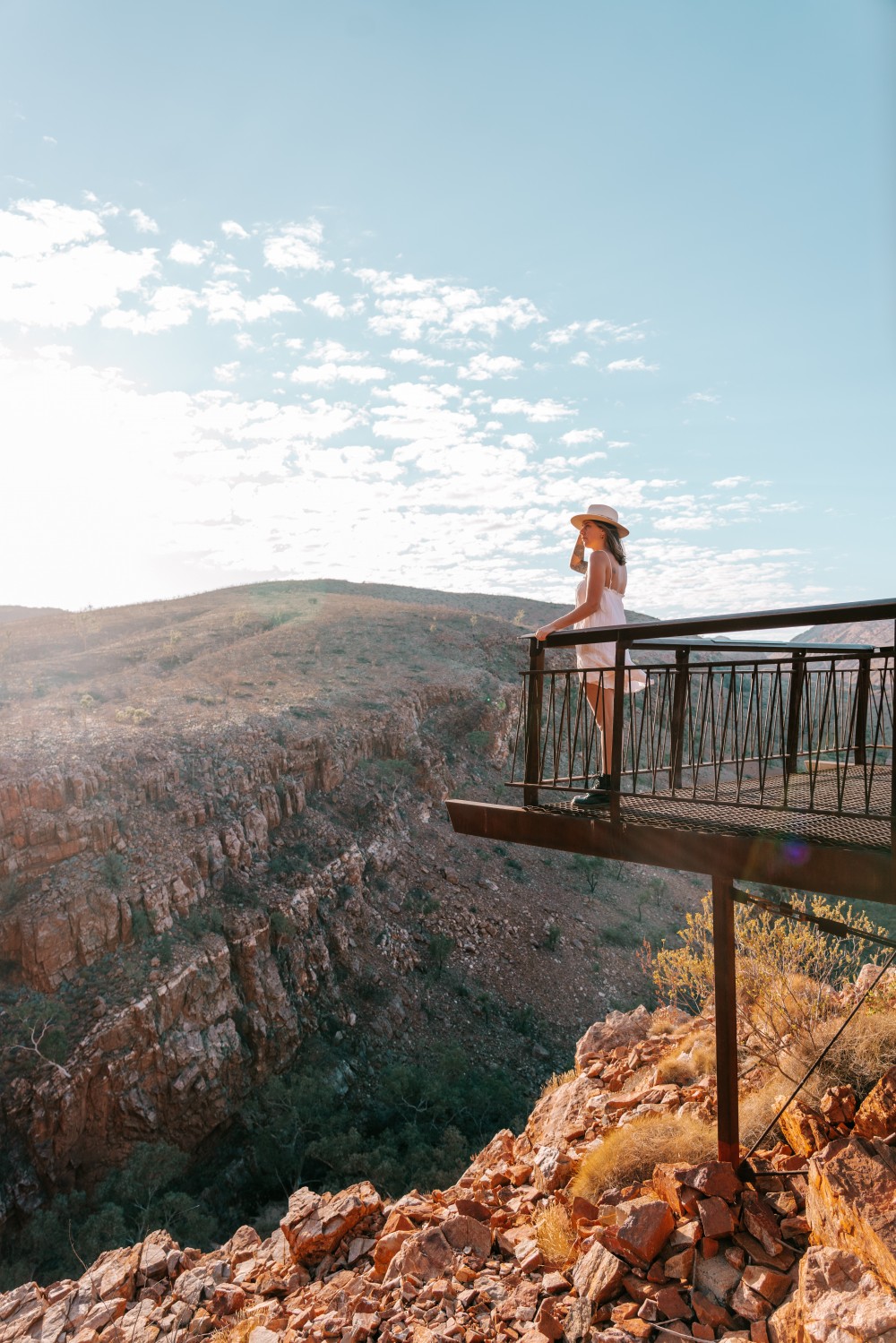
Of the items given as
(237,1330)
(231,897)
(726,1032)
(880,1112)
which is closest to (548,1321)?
(726,1032)

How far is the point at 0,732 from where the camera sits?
15406 mm

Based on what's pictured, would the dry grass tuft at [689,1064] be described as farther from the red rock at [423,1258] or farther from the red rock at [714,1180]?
the red rock at [423,1258]

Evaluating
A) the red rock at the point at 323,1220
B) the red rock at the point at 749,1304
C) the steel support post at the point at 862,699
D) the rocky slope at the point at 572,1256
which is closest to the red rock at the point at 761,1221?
the rocky slope at the point at 572,1256

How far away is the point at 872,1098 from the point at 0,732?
16728mm

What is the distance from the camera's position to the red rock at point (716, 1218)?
12.4ft

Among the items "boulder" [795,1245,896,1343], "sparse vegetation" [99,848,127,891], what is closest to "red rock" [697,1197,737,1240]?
"boulder" [795,1245,896,1343]

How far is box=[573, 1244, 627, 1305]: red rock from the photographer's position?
374 centimetres

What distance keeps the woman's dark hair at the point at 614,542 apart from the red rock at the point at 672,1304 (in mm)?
3997

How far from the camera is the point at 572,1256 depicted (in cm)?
424

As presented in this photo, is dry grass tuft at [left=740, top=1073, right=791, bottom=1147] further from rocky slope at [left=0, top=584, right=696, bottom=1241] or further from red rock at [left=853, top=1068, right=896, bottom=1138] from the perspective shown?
rocky slope at [left=0, top=584, right=696, bottom=1241]

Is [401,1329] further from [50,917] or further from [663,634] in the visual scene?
[50,917]

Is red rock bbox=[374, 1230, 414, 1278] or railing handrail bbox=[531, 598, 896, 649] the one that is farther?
red rock bbox=[374, 1230, 414, 1278]

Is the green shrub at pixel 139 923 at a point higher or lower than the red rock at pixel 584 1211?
lower

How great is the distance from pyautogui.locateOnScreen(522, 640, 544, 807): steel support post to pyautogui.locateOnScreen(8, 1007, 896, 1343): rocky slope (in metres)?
2.36
